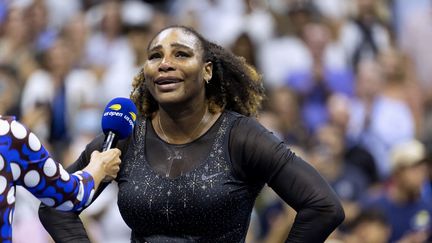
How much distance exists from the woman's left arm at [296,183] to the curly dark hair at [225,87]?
357 mm

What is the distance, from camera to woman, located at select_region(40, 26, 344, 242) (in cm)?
480

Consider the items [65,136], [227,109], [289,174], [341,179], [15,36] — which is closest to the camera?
[289,174]

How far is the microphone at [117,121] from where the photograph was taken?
4.78m

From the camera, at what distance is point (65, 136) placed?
9.16m

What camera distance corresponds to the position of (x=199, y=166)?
16.0 ft

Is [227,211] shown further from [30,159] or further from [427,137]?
[427,137]

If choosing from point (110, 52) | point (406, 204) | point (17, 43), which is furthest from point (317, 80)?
point (17, 43)

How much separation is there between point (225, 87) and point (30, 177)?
1227mm

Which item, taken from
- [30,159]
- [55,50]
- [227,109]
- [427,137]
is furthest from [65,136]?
[30,159]

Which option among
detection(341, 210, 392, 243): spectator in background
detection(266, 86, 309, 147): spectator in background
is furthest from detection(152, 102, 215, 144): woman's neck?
detection(266, 86, 309, 147): spectator in background

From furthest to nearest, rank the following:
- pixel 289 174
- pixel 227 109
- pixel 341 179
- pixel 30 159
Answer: pixel 341 179
pixel 227 109
pixel 289 174
pixel 30 159

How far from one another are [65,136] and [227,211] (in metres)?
4.52

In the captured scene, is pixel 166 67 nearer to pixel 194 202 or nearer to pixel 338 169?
pixel 194 202

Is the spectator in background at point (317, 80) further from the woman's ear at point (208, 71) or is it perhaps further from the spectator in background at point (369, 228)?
the woman's ear at point (208, 71)
